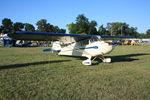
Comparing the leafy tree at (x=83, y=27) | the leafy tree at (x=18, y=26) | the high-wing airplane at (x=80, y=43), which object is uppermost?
the leafy tree at (x=18, y=26)

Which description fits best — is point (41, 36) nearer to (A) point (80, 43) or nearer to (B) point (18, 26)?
(A) point (80, 43)

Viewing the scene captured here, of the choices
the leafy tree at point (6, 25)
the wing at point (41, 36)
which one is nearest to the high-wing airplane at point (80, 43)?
the wing at point (41, 36)

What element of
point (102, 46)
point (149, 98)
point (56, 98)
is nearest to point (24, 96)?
point (56, 98)

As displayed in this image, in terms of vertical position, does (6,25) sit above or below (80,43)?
above

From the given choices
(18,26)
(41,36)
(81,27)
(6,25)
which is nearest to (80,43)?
(41,36)

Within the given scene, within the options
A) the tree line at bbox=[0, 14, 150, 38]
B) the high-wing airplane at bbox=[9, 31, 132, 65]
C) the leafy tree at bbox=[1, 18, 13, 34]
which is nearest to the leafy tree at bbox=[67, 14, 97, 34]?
the tree line at bbox=[0, 14, 150, 38]

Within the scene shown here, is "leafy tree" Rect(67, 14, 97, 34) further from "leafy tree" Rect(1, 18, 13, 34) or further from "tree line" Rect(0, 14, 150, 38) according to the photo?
"leafy tree" Rect(1, 18, 13, 34)

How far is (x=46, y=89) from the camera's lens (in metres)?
4.32

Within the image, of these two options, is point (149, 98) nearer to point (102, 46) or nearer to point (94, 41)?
point (102, 46)

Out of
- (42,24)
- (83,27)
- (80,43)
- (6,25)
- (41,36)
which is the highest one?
(42,24)

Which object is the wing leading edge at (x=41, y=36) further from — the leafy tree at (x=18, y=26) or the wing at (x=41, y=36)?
the leafy tree at (x=18, y=26)

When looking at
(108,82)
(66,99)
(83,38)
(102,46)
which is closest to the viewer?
(66,99)

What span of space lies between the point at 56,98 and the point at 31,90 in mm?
931

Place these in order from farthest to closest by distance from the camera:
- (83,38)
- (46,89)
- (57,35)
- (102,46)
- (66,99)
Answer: (83,38)
(57,35)
(102,46)
(46,89)
(66,99)
